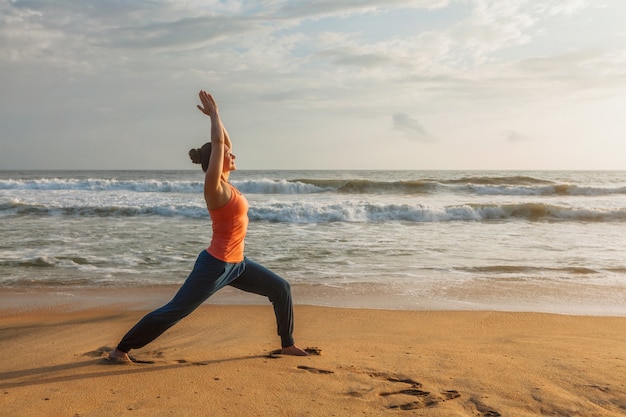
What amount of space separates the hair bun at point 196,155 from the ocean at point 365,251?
3.37 metres

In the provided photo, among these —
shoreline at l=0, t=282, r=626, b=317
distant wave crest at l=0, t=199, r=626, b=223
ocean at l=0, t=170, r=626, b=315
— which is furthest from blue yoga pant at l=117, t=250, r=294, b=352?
distant wave crest at l=0, t=199, r=626, b=223

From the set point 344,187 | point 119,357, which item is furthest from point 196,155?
point 344,187

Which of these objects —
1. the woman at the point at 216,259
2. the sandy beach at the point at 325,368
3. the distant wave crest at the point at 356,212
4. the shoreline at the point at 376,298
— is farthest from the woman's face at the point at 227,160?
the distant wave crest at the point at 356,212

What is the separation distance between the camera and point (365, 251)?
446 inches

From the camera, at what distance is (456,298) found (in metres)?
7.28

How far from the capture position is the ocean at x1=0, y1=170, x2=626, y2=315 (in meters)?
7.62

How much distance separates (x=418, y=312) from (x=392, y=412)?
319 centimetres

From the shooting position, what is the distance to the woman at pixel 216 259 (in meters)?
3.82

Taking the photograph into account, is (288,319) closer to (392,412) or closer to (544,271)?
(392,412)

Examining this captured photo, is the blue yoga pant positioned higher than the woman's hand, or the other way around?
the woman's hand

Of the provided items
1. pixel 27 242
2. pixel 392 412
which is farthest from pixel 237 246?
pixel 27 242

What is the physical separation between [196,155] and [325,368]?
1799mm

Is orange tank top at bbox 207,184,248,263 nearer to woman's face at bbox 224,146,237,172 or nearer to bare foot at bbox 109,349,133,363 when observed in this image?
woman's face at bbox 224,146,237,172

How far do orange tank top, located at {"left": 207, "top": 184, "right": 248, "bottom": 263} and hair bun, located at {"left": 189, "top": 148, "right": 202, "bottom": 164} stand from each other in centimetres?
29
